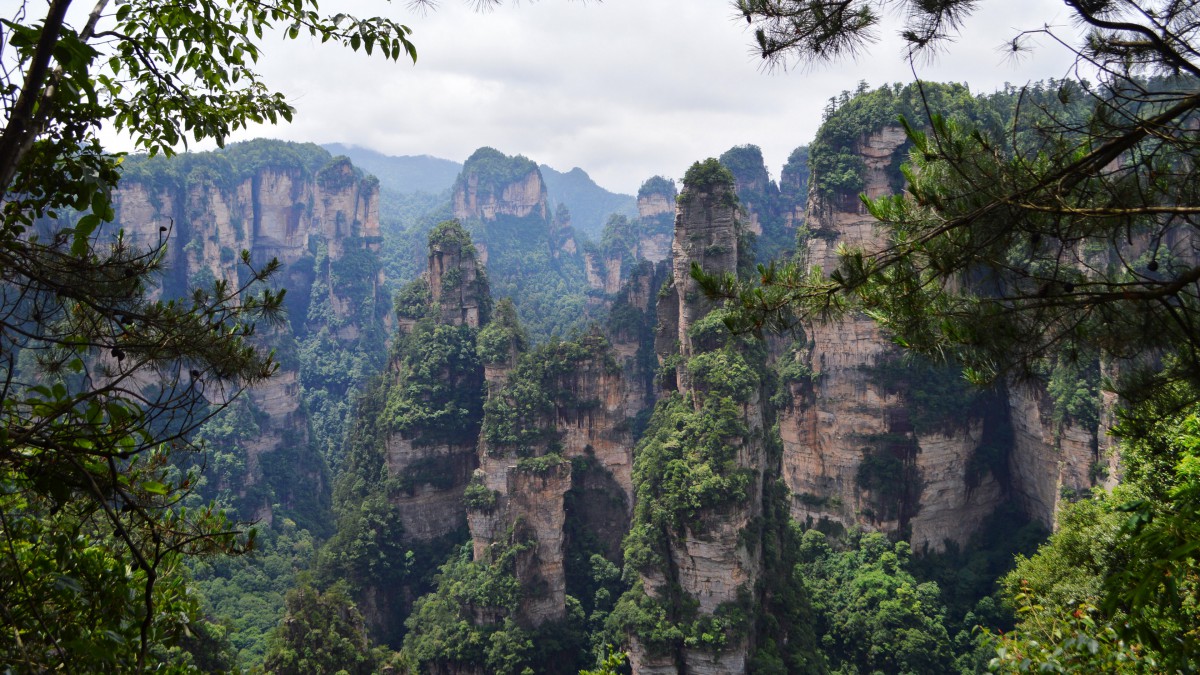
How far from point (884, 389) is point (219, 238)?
6128 cm

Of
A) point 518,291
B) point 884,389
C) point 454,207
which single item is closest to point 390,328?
point 518,291

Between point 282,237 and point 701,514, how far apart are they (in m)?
69.3

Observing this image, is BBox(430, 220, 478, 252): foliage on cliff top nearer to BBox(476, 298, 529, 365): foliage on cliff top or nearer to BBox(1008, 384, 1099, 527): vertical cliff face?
BBox(476, 298, 529, 365): foliage on cliff top

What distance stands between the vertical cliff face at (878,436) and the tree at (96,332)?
2802 centimetres

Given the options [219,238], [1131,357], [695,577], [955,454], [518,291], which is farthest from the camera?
[518,291]

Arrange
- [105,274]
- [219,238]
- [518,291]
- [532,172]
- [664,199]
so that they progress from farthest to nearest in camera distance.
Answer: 1. [532,172]
2. [664,199]
3. [518,291]
4. [219,238]
5. [105,274]

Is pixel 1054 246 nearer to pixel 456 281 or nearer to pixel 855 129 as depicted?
pixel 855 129

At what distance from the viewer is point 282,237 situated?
259 feet

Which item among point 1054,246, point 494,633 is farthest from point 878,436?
point 1054,246

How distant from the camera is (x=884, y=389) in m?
31.4

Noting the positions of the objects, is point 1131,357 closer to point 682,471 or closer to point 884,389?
point 682,471

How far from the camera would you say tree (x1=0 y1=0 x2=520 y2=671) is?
3236 mm

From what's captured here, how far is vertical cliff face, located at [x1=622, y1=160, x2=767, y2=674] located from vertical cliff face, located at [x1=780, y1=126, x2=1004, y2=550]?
748 centimetres

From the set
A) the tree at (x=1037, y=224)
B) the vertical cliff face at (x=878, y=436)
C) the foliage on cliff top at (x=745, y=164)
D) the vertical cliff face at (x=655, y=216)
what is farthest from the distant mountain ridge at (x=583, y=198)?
the tree at (x=1037, y=224)
